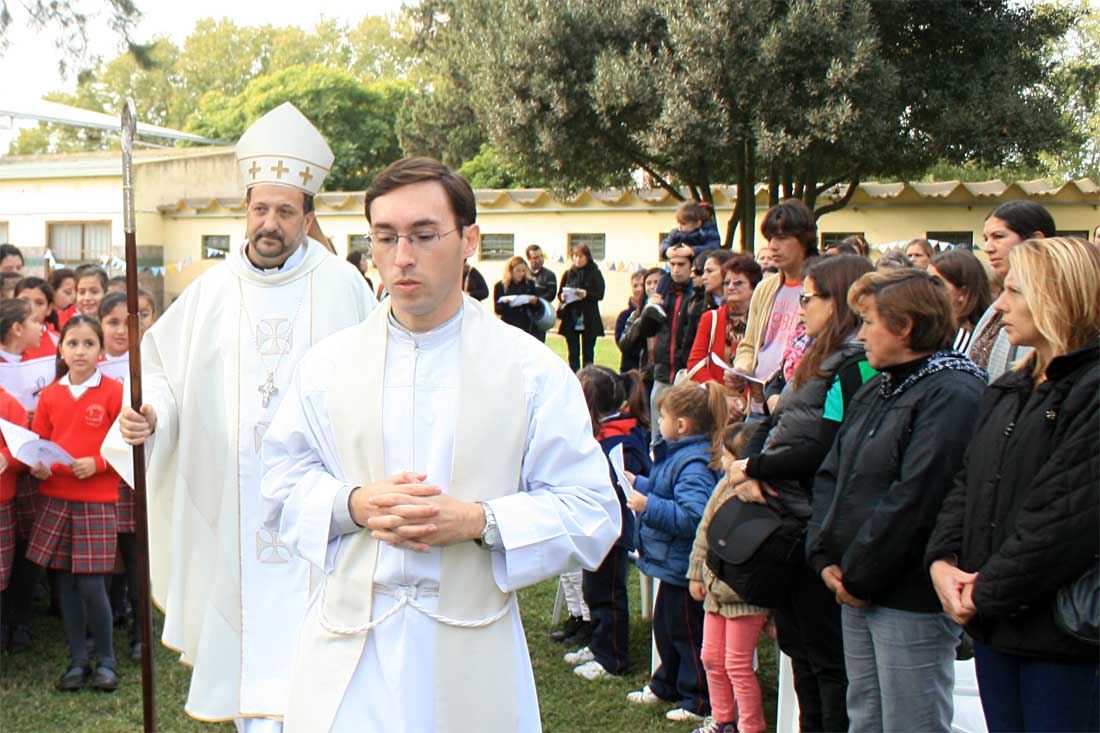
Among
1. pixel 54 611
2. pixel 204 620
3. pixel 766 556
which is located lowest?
pixel 54 611

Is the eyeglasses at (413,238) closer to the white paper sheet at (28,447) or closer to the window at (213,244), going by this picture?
the white paper sheet at (28,447)

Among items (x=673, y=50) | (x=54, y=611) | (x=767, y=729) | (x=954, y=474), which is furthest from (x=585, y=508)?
(x=673, y=50)

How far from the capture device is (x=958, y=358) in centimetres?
372

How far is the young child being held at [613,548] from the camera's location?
580cm

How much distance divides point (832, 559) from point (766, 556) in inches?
18.3

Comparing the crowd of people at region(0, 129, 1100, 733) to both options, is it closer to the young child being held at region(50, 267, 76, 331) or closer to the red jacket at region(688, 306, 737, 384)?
the red jacket at region(688, 306, 737, 384)

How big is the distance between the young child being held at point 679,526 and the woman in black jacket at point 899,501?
138cm

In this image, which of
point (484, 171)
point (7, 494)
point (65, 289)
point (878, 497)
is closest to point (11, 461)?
point (7, 494)

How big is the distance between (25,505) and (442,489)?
4.38m

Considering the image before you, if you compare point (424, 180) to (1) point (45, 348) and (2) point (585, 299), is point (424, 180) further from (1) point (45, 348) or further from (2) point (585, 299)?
(2) point (585, 299)

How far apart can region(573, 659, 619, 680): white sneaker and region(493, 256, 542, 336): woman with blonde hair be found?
8.47 m

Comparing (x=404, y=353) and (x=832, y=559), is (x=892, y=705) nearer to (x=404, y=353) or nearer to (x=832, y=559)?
(x=832, y=559)

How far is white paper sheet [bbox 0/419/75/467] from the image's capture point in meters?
5.49

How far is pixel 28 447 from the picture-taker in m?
5.52
